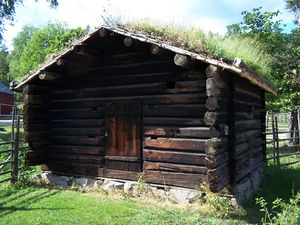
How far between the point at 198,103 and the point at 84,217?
3.39m

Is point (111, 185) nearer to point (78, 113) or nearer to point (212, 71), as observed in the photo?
point (78, 113)

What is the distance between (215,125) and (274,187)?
12.6ft

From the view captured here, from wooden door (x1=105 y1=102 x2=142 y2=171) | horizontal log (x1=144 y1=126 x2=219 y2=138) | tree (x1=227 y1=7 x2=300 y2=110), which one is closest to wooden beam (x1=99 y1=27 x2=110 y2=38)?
wooden door (x1=105 y1=102 x2=142 y2=171)

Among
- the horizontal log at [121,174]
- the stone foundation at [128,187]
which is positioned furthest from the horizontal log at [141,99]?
the stone foundation at [128,187]

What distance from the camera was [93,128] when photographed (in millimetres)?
9109

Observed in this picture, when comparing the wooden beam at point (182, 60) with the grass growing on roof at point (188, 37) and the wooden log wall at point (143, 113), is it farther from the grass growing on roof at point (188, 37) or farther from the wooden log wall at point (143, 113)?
the wooden log wall at point (143, 113)

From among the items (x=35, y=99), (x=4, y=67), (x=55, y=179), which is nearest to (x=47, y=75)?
(x=35, y=99)

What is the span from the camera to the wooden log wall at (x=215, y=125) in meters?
6.79

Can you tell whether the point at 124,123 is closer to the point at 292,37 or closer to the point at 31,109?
the point at 31,109

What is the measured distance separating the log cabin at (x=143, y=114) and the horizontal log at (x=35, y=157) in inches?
1.1

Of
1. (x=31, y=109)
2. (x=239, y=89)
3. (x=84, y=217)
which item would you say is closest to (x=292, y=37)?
(x=239, y=89)

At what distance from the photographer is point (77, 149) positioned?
370 inches

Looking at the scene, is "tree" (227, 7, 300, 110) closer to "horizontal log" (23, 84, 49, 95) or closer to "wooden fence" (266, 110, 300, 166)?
"wooden fence" (266, 110, 300, 166)

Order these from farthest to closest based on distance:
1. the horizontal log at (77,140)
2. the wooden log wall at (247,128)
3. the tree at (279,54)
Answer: the tree at (279,54) → the horizontal log at (77,140) → the wooden log wall at (247,128)
